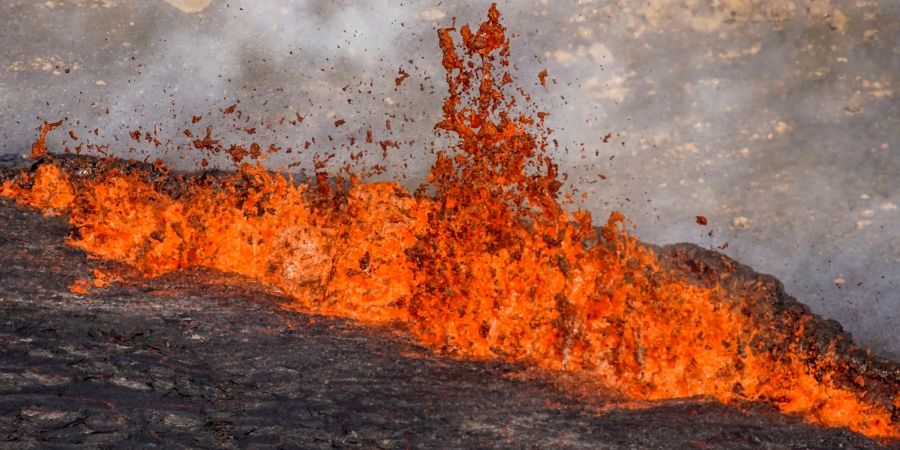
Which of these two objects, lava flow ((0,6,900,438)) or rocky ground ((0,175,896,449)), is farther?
lava flow ((0,6,900,438))

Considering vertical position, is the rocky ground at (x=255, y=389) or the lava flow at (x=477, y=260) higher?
the lava flow at (x=477, y=260)

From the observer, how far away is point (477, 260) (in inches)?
254

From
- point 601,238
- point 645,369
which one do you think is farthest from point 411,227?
point 645,369

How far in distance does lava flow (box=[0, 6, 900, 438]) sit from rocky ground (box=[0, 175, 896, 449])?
38 centimetres

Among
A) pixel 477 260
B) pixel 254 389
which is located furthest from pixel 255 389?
pixel 477 260

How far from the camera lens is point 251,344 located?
5.15 metres

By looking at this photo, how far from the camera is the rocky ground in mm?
4164

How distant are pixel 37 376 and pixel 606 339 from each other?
3.54 m

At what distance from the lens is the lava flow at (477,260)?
18.7 feet

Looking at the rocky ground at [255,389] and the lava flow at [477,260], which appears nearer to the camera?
the rocky ground at [255,389]

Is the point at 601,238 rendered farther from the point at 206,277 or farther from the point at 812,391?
the point at 206,277

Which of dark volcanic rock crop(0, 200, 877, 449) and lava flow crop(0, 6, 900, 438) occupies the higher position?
lava flow crop(0, 6, 900, 438)

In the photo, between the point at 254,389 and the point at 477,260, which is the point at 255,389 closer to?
the point at 254,389

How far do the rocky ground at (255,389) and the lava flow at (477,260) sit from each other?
15.0 inches
